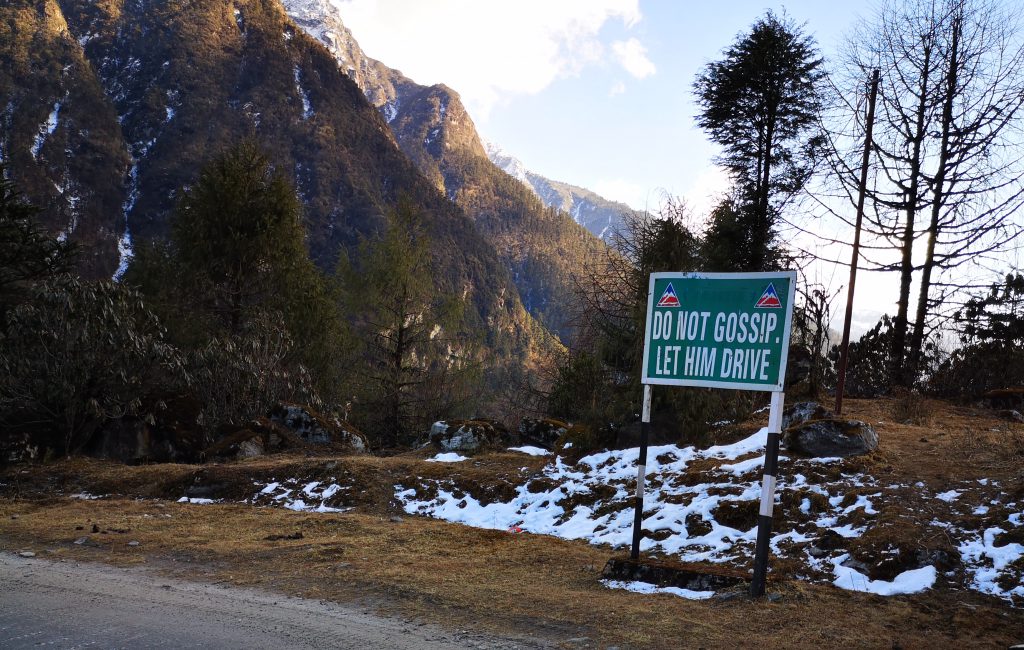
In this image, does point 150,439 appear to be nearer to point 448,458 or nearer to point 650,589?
point 448,458

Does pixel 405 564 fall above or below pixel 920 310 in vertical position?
below

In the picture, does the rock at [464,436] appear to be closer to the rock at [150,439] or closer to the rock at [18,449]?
the rock at [150,439]

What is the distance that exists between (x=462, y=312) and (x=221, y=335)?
8051 mm

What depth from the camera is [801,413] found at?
10.7 metres

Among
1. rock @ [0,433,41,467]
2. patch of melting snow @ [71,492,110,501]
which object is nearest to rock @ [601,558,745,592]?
patch of melting snow @ [71,492,110,501]

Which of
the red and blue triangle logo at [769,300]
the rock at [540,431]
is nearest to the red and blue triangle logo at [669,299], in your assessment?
the red and blue triangle logo at [769,300]

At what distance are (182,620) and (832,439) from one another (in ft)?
26.8

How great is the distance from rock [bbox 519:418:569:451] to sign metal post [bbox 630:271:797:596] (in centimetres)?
863

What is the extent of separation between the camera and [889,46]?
16000 millimetres

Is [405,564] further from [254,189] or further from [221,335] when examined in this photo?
[254,189]

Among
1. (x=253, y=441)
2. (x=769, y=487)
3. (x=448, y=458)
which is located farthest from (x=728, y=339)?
(x=253, y=441)

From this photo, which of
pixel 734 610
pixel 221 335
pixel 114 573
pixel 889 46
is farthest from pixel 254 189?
pixel 734 610

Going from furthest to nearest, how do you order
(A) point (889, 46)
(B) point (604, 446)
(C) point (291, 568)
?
(A) point (889, 46), (B) point (604, 446), (C) point (291, 568)

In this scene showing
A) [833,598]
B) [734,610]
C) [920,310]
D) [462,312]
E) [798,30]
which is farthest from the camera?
[462,312]
